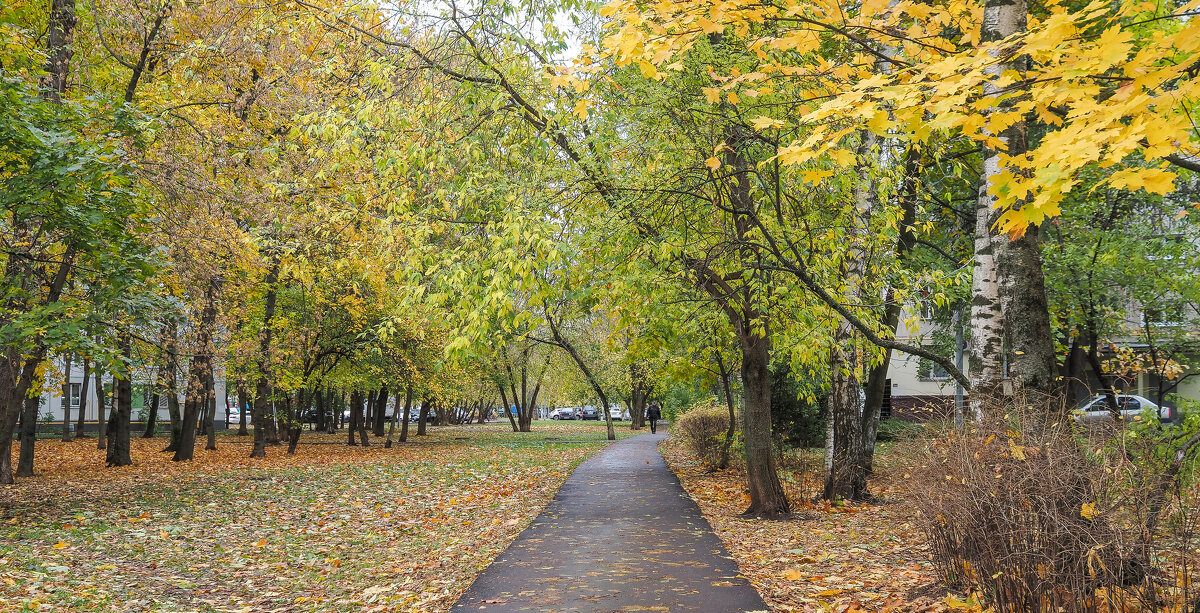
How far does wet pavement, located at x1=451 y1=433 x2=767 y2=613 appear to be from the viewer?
20.8ft

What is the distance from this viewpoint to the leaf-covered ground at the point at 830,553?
6.36m

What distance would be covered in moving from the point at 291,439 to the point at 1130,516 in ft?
89.2

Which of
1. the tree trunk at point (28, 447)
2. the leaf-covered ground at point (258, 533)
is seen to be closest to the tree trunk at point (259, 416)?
the leaf-covered ground at point (258, 533)

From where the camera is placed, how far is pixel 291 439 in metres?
27.8

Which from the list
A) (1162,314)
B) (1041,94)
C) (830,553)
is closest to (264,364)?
(830,553)

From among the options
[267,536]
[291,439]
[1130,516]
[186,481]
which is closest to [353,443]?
[291,439]

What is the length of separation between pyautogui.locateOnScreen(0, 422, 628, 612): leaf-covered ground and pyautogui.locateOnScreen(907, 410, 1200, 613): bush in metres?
4.05

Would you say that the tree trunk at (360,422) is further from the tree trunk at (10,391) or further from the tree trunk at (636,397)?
the tree trunk at (10,391)

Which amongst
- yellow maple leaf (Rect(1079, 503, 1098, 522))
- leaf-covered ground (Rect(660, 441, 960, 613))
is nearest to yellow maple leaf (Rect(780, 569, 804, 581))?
leaf-covered ground (Rect(660, 441, 960, 613))

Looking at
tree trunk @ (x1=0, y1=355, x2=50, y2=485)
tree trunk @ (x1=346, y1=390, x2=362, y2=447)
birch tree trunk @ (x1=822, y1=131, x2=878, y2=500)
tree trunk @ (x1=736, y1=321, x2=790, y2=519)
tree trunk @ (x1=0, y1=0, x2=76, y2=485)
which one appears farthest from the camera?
tree trunk @ (x1=346, y1=390, x2=362, y2=447)

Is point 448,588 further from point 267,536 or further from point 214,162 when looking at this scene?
point 214,162

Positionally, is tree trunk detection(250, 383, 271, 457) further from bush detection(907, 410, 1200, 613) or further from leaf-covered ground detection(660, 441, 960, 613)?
bush detection(907, 410, 1200, 613)

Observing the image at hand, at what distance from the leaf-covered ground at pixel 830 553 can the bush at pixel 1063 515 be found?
753 mm

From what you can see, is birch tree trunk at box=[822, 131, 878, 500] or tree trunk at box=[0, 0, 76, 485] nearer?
tree trunk at box=[0, 0, 76, 485]
